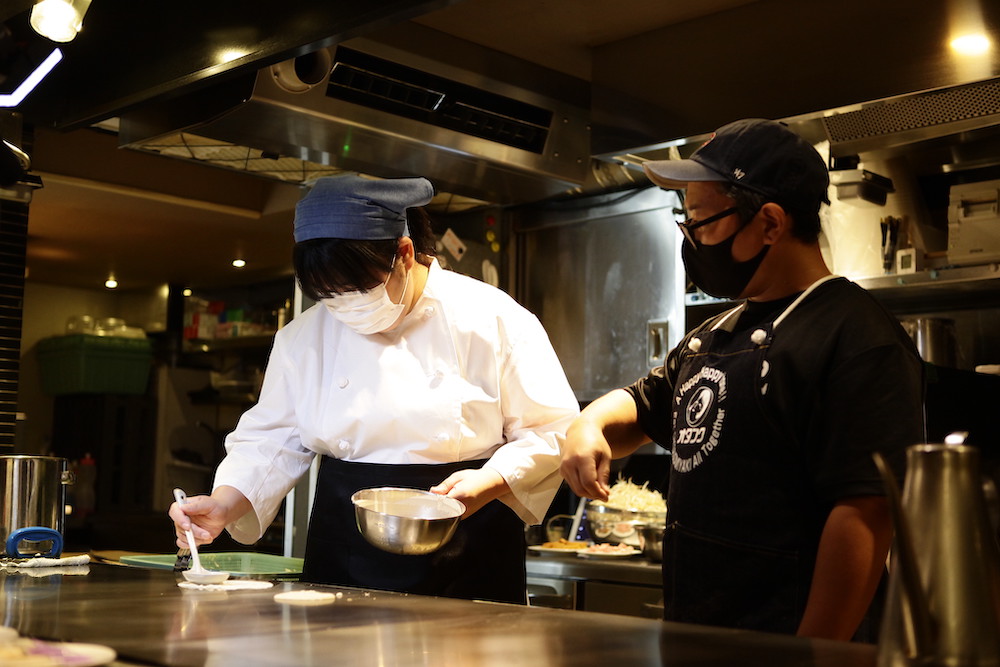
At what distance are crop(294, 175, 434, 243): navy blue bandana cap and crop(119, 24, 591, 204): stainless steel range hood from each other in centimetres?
79

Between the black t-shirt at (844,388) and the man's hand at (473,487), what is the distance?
0.58 meters

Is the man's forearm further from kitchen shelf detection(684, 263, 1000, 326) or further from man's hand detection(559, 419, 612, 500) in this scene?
kitchen shelf detection(684, 263, 1000, 326)

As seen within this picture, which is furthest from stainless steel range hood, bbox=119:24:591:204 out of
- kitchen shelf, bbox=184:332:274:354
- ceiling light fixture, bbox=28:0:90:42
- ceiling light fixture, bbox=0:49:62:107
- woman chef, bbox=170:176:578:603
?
kitchen shelf, bbox=184:332:274:354

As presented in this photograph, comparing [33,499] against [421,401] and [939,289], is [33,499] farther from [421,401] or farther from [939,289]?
[939,289]

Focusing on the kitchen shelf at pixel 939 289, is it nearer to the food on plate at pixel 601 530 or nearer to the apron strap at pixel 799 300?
the food on plate at pixel 601 530

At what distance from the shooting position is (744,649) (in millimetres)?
1098

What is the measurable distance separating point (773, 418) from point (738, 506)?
0.14 meters

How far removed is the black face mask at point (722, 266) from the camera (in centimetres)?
161

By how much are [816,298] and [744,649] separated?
606 mm

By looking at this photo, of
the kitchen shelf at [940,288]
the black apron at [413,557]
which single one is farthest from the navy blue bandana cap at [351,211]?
the kitchen shelf at [940,288]

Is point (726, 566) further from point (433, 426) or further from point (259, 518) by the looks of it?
point (259, 518)

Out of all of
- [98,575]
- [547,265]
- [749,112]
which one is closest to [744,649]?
[98,575]

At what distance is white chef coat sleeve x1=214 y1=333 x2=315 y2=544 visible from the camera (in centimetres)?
212

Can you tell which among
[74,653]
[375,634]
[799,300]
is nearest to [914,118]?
[799,300]
